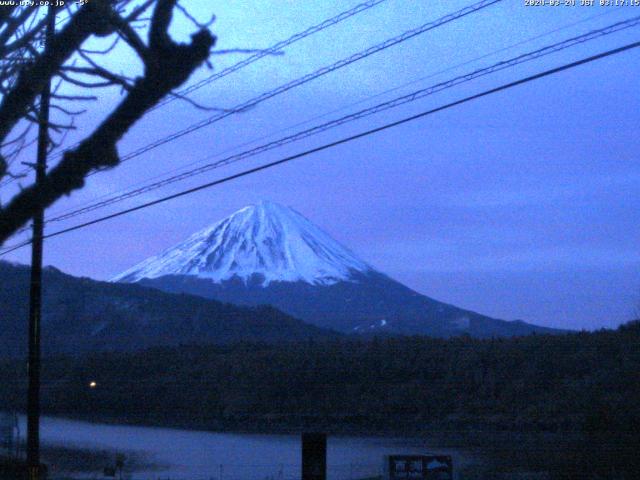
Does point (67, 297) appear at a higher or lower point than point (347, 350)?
higher

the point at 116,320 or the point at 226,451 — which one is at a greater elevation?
the point at 116,320

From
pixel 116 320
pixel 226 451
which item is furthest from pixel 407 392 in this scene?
pixel 116 320

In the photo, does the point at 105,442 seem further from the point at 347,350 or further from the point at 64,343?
the point at 64,343

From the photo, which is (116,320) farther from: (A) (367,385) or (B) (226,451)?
(B) (226,451)

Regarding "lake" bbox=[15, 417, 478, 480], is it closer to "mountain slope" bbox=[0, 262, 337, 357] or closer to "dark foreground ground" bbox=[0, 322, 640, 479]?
"dark foreground ground" bbox=[0, 322, 640, 479]

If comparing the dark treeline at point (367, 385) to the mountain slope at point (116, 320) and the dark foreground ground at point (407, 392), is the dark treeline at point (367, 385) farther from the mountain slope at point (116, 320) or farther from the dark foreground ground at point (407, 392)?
the mountain slope at point (116, 320)

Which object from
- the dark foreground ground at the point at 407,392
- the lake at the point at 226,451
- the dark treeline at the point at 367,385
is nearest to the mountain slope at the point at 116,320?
the dark treeline at the point at 367,385

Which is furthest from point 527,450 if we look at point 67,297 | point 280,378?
point 67,297
